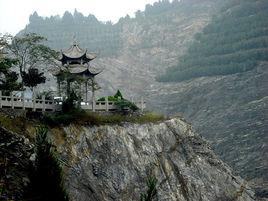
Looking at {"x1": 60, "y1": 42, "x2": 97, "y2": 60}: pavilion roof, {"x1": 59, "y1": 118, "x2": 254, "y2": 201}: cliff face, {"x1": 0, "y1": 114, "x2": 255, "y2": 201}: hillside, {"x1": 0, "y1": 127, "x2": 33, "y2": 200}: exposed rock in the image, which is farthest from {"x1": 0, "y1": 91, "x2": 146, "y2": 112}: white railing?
{"x1": 60, "y1": 42, "x2": 97, "y2": 60}: pavilion roof

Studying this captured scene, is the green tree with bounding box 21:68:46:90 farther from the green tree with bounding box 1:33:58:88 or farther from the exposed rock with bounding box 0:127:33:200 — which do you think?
the exposed rock with bounding box 0:127:33:200

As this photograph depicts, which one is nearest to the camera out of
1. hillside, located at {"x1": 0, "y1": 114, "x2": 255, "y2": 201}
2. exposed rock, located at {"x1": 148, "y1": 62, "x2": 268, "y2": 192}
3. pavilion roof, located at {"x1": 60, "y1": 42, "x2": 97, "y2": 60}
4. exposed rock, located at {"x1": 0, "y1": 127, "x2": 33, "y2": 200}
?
exposed rock, located at {"x1": 0, "y1": 127, "x2": 33, "y2": 200}

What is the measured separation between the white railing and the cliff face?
265cm

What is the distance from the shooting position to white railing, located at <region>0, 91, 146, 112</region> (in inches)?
1648

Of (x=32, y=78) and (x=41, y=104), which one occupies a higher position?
(x=32, y=78)

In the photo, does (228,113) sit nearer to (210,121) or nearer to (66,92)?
(210,121)

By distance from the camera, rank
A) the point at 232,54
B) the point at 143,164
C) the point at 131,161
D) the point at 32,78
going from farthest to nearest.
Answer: the point at 232,54 → the point at 143,164 → the point at 131,161 → the point at 32,78

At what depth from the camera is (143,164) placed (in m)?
48.4

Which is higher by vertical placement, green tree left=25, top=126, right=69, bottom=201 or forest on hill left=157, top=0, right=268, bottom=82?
forest on hill left=157, top=0, right=268, bottom=82

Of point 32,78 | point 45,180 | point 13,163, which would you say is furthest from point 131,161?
point 45,180

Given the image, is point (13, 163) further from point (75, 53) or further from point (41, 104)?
point (75, 53)

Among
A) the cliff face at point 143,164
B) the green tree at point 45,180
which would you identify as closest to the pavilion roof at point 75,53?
the cliff face at point 143,164

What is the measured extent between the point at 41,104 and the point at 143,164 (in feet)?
37.7

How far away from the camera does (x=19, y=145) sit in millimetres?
36281
